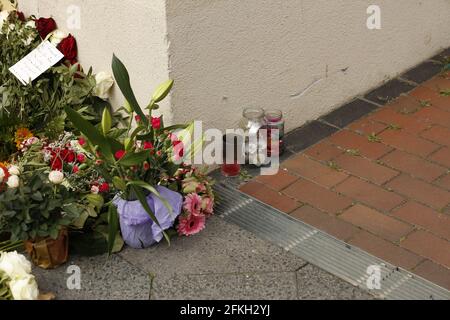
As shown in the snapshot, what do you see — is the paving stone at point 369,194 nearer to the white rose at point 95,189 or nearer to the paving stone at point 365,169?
the paving stone at point 365,169

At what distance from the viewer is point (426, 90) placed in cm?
474

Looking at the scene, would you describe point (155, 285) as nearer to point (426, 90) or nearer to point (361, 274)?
point (361, 274)

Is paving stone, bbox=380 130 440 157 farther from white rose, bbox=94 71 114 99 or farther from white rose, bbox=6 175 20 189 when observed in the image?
white rose, bbox=6 175 20 189

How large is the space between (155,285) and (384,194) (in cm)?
121

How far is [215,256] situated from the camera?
11.4 ft

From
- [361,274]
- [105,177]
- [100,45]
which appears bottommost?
[361,274]

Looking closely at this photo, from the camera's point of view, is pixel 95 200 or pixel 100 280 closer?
pixel 100 280

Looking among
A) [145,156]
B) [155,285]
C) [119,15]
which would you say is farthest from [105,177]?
[119,15]

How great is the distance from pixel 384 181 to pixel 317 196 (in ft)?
1.13

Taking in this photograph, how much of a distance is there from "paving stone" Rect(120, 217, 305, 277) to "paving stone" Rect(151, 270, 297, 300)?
4 cm

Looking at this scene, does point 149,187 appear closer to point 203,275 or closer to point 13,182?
point 203,275

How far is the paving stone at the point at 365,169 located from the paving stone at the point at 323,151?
41mm

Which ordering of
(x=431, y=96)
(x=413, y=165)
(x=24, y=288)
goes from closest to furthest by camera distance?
(x=24, y=288) < (x=413, y=165) < (x=431, y=96)

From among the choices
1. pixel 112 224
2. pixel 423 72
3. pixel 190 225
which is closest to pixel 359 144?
pixel 423 72
